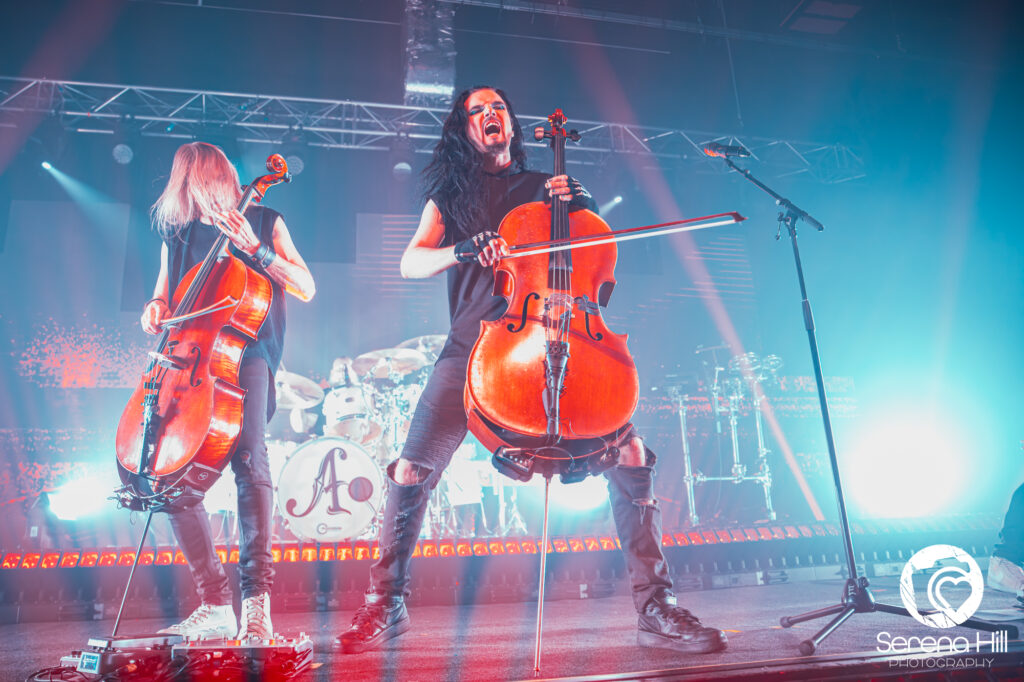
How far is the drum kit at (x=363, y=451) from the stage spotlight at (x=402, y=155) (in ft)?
7.76

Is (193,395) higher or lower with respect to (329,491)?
higher

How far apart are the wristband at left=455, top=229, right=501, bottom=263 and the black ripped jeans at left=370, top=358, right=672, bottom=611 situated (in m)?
0.42

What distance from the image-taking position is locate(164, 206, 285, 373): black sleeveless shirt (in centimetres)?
277

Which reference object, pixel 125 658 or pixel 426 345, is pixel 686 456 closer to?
pixel 426 345

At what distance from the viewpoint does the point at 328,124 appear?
7.82m

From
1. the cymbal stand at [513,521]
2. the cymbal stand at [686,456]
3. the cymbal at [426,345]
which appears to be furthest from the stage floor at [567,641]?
the cymbal at [426,345]

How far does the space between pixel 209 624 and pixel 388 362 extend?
4051mm

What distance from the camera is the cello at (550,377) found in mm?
1933

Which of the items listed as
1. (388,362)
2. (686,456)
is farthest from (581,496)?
(388,362)

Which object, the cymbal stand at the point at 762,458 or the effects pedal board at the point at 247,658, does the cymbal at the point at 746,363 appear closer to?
the cymbal stand at the point at 762,458

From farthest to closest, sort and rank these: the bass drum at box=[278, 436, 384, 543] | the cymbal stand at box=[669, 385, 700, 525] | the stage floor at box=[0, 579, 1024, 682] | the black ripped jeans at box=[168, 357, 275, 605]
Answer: the cymbal stand at box=[669, 385, 700, 525] < the bass drum at box=[278, 436, 384, 543] < the black ripped jeans at box=[168, 357, 275, 605] < the stage floor at box=[0, 579, 1024, 682]

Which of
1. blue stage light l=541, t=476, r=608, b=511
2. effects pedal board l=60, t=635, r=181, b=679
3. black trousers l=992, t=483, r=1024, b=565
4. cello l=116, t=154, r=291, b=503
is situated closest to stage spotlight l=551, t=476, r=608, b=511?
blue stage light l=541, t=476, r=608, b=511

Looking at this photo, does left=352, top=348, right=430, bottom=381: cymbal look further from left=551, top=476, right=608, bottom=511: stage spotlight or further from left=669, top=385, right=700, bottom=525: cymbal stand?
left=669, top=385, right=700, bottom=525: cymbal stand

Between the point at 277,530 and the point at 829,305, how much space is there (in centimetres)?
740
